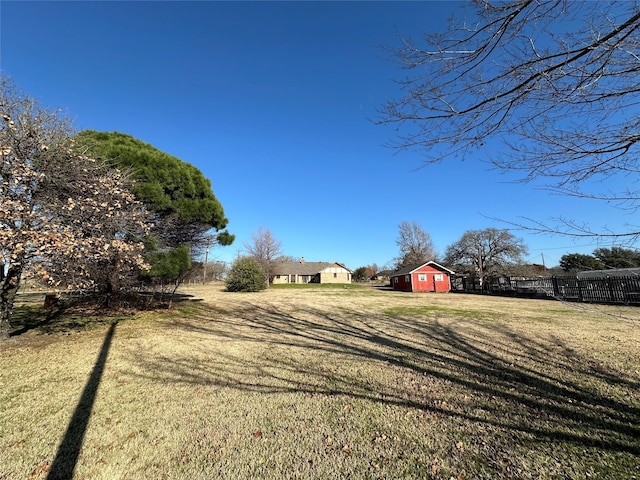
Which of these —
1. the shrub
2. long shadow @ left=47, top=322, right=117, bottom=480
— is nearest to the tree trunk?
long shadow @ left=47, top=322, right=117, bottom=480

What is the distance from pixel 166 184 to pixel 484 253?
3621 cm

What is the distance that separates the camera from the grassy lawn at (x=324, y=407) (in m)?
2.53

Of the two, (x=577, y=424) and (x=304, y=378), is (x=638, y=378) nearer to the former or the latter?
(x=577, y=424)

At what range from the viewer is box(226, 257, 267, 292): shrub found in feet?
91.4

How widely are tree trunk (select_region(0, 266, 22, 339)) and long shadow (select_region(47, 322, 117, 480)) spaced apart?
12.1ft

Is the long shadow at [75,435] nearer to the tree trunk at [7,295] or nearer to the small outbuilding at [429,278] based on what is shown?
the tree trunk at [7,295]

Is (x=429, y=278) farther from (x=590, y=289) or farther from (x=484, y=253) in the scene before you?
(x=590, y=289)

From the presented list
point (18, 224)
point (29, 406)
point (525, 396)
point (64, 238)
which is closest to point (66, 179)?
point (18, 224)

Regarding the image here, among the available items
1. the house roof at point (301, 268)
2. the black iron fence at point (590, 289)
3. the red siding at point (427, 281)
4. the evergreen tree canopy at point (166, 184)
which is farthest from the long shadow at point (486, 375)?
the house roof at point (301, 268)

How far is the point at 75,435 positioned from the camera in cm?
307

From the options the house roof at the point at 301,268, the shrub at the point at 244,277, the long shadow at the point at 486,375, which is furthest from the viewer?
the house roof at the point at 301,268

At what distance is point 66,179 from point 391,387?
324 inches

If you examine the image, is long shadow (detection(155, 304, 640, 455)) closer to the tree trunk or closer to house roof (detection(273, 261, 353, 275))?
the tree trunk

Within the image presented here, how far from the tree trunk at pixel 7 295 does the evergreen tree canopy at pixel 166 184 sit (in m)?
3.82
